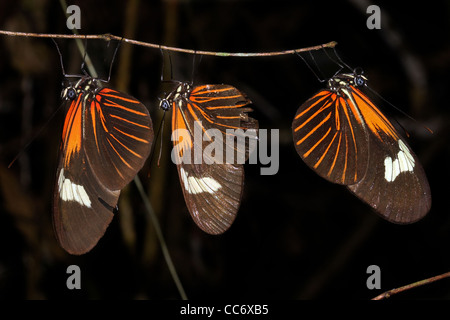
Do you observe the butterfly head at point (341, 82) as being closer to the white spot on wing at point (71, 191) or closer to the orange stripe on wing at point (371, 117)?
the orange stripe on wing at point (371, 117)

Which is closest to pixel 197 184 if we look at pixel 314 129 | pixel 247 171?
pixel 314 129

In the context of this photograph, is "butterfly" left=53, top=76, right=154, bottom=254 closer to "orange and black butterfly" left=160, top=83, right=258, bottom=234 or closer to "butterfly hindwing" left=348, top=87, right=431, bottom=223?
"orange and black butterfly" left=160, top=83, right=258, bottom=234

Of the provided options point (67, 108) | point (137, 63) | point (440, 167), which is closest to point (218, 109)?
point (67, 108)

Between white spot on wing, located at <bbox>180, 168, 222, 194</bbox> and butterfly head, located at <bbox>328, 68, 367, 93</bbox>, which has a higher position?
butterfly head, located at <bbox>328, 68, 367, 93</bbox>

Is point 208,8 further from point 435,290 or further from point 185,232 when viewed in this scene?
point 435,290

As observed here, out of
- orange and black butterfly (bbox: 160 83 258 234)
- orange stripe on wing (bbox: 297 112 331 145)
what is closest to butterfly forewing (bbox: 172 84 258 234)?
orange and black butterfly (bbox: 160 83 258 234)

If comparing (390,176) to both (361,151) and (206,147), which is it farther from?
(206,147)
